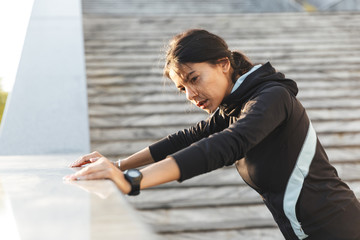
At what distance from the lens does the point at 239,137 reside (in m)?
1.57

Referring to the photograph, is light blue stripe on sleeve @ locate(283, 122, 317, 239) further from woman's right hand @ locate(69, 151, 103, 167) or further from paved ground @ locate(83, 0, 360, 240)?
paved ground @ locate(83, 0, 360, 240)

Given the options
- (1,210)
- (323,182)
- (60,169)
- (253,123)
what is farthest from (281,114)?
(1,210)

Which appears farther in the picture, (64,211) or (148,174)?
(148,174)

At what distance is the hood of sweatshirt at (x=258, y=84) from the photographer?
1.83 meters

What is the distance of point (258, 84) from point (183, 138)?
23.0 inches

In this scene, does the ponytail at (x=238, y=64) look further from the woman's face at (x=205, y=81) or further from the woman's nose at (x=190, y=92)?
the woman's nose at (x=190, y=92)

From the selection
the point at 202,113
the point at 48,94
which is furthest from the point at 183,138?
the point at 202,113

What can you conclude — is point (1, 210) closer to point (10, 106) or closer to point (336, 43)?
point (10, 106)

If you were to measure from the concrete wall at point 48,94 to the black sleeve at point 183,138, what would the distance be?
1.41 metres

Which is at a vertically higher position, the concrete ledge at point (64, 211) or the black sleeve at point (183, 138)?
the concrete ledge at point (64, 211)

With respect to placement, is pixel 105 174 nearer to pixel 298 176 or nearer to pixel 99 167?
pixel 99 167

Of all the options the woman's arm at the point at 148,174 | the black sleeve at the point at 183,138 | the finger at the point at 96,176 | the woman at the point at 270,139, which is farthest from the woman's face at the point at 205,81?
the finger at the point at 96,176

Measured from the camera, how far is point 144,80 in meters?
5.76

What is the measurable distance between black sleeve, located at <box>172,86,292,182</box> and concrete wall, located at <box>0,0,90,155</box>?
2.10 metres
